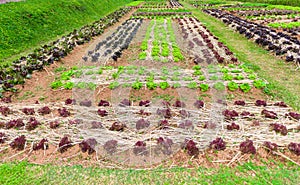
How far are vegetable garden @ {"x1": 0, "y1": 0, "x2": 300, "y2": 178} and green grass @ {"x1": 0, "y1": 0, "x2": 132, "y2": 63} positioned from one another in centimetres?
212

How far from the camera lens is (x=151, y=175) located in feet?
15.9

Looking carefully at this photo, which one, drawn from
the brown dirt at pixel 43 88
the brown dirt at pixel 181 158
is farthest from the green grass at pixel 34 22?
the brown dirt at pixel 181 158

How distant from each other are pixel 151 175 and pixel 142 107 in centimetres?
271

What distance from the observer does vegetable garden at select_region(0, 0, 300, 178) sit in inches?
218

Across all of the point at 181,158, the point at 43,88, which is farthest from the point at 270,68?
the point at 43,88

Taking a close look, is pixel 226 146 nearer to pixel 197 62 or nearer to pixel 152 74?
pixel 152 74

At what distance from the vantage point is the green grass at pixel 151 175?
4.70 m

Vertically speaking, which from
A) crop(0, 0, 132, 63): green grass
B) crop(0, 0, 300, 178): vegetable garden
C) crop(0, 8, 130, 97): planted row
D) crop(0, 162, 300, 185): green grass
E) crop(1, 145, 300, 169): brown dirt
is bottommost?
crop(0, 162, 300, 185): green grass

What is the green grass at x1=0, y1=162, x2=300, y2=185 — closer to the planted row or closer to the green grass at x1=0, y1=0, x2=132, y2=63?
the planted row

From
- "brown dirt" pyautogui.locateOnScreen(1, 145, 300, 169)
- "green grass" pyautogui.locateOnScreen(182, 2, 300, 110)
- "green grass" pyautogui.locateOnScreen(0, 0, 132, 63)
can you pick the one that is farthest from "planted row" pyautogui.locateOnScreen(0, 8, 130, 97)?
"green grass" pyautogui.locateOnScreen(182, 2, 300, 110)

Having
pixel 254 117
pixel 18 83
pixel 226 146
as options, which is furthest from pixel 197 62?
pixel 18 83

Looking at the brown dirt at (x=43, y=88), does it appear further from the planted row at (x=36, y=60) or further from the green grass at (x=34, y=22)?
the green grass at (x=34, y=22)

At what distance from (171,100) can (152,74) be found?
7.11 ft

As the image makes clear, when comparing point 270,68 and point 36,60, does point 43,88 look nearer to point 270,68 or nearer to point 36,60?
point 36,60
